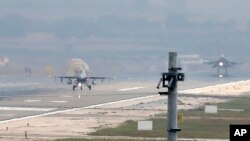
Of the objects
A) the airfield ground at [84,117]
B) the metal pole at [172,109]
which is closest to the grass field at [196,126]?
the airfield ground at [84,117]

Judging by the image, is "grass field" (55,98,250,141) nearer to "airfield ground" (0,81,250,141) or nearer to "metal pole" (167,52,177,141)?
"airfield ground" (0,81,250,141)

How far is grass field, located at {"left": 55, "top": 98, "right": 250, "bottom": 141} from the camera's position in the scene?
58219mm

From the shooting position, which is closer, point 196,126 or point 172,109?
point 172,109

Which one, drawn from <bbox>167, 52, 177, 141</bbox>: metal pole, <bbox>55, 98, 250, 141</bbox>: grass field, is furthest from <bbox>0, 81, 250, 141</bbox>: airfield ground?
<bbox>167, 52, 177, 141</bbox>: metal pole

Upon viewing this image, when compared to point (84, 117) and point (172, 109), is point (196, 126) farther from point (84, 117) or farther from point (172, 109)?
point (172, 109)

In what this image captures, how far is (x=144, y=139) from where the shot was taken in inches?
2130

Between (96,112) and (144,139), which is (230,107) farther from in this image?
(144,139)

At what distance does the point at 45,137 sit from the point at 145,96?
61.3 metres

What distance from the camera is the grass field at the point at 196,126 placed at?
2292 inches

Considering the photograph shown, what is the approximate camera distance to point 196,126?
65.4 m

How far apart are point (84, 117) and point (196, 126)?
14431mm

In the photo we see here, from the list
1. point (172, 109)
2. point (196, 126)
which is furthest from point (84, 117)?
point (172, 109)

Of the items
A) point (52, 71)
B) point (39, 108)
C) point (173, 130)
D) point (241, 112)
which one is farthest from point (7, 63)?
point (173, 130)

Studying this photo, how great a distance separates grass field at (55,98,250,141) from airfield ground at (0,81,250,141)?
1824mm
